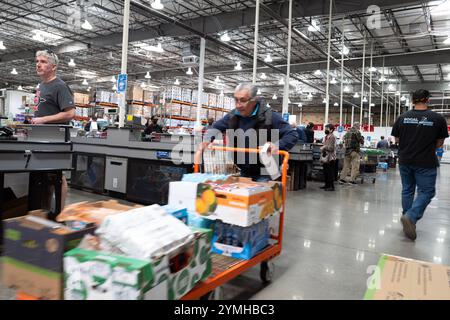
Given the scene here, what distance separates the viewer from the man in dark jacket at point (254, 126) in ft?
8.37

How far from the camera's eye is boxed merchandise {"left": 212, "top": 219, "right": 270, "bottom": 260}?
6.57 feet

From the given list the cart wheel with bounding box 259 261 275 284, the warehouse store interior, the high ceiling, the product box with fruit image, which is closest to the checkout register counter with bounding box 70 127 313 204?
the warehouse store interior

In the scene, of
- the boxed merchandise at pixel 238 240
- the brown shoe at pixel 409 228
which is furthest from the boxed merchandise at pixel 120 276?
the brown shoe at pixel 409 228

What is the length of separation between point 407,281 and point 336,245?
2.05 metres

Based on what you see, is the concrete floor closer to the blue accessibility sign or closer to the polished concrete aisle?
the polished concrete aisle

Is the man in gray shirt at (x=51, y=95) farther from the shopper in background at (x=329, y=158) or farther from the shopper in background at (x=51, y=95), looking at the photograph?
the shopper in background at (x=329, y=158)

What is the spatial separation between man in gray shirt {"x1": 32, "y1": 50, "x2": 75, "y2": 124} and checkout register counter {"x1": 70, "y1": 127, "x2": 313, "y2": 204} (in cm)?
159

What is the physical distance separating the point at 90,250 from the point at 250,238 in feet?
3.37

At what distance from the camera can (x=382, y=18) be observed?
11.0 meters

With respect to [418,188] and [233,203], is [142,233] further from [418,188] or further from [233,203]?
[418,188]

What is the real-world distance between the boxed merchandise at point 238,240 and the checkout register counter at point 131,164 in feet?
7.20
